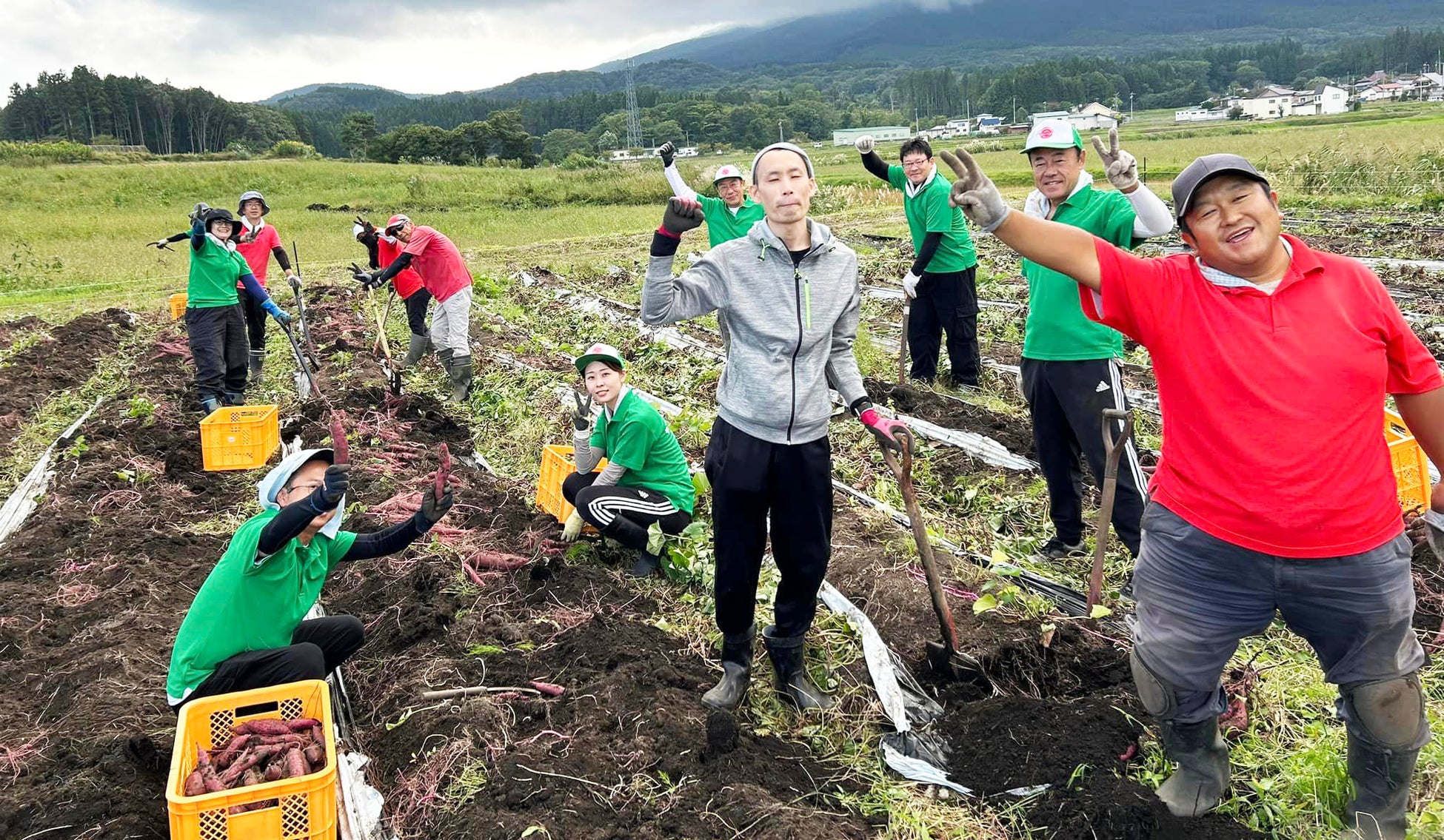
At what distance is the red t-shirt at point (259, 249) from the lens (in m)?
9.15

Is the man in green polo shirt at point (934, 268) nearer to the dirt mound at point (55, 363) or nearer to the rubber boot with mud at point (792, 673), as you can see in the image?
the rubber boot with mud at point (792, 673)

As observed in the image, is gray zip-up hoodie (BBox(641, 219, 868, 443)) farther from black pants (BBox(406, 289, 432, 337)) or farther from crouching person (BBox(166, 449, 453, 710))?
black pants (BBox(406, 289, 432, 337))

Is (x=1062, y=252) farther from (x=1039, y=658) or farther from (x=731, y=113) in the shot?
(x=731, y=113)

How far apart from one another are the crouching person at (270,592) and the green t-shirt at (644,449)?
4.45 ft

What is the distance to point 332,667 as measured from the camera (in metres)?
3.74

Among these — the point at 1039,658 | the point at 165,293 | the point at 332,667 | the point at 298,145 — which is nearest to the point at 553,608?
the point at 332,667

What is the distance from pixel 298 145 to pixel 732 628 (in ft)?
208

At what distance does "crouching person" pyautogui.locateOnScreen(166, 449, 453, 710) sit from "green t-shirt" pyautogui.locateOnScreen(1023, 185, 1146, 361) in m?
2.68

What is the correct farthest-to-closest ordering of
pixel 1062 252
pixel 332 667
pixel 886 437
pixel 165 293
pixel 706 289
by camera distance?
pixel 165 293
pixel 332 667
pixel 886 437
pixel 706 289
pixel 1062 252

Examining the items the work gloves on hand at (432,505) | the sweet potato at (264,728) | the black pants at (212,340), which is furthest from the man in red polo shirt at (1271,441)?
the black pants at (212,340)

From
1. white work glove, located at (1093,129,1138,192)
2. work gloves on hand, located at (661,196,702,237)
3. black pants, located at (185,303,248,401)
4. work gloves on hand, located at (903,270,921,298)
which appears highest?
white work glove, located at (1093,129,1138,192)

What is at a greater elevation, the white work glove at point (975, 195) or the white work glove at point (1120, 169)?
the white work glove at point (1120, 169)

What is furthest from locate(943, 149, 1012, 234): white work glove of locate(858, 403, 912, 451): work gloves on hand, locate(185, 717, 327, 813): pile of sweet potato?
locate(185, 717, 327, 813): pile of sweet potato

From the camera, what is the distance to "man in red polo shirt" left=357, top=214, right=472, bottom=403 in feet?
27.0
